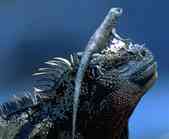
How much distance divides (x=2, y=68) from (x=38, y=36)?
1.14 feet

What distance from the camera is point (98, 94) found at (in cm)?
258

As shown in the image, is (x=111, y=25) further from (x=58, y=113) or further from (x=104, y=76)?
(x=58, y=113)

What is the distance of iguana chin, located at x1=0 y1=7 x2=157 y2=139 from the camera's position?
258cm

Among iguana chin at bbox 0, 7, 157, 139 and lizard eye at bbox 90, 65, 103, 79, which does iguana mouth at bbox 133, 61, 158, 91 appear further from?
lizard eye at bbox 90, 65, 103, 79

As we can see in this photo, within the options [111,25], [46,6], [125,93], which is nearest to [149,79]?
[125,93]

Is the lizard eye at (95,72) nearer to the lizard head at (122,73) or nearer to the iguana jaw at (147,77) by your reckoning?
the lizard head at (122,73)

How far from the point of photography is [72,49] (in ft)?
12.5

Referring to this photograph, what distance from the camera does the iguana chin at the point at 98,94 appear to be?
2576 millimetres

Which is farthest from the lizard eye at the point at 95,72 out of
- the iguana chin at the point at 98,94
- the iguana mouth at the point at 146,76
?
the iguana mouth at the point at 146,76

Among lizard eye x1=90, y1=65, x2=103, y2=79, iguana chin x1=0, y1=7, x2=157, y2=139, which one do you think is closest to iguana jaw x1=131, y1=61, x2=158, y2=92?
iguana chin x1=0, y1=7, x2=157, y2=139

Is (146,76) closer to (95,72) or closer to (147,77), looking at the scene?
(147,77)

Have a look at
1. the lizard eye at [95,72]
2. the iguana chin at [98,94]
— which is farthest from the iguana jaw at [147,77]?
the lizard eye at [95,72]

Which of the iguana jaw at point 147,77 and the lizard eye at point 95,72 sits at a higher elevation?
the lizard eye at point 95,72

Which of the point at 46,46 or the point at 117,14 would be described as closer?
the point at 117,14
